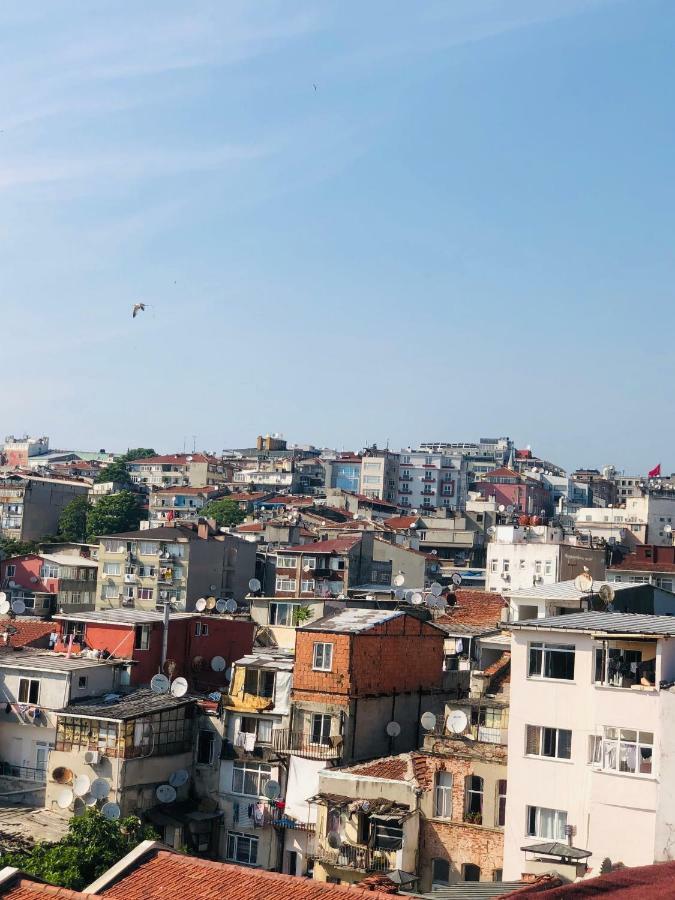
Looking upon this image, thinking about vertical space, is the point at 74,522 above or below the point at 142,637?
above

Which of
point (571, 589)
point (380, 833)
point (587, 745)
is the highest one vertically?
point (571, 589)

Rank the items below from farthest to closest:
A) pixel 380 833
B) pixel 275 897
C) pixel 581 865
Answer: pixel 380 833, pixel 581 865, pixel 275 897

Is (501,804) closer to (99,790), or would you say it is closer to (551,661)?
(551,661)

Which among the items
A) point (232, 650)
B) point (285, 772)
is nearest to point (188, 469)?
point (232, 650)

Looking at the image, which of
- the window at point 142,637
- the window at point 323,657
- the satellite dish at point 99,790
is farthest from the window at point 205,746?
the window at point 142,637

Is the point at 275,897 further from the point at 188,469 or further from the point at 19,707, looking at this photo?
the point at 188,469

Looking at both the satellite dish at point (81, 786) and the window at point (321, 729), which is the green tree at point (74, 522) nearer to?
the satellite dish at point (81, 786)

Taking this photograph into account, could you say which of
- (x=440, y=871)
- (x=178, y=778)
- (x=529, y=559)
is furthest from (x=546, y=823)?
(x=529, y=559)
